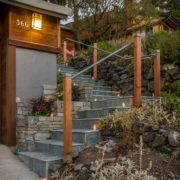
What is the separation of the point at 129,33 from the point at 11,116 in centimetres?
973

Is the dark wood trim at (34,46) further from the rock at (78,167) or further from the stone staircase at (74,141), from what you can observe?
the rock at (78,167)

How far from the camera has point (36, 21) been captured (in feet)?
24.5

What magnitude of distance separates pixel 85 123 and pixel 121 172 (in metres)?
2.07

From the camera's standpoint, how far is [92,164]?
4621mm

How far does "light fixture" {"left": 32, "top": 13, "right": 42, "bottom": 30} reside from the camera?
743 centimetres

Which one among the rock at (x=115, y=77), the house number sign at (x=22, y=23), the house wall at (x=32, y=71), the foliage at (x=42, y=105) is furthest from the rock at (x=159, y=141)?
the rock at (x=115, y=77)

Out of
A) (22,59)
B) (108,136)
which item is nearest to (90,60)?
(22,59)

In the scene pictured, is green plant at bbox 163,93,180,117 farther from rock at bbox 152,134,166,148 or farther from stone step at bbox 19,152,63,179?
stone step at bbox 19,152,63,179

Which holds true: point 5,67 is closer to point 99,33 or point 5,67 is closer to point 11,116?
point 11,116

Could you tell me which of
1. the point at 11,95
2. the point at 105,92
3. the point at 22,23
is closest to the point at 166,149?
the point at 11,95

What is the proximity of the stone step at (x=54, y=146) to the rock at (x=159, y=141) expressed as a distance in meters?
1.19

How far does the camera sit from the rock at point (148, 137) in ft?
16.2

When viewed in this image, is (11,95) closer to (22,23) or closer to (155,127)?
(22,23)

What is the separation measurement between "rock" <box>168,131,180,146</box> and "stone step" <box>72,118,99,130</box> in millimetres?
1596
